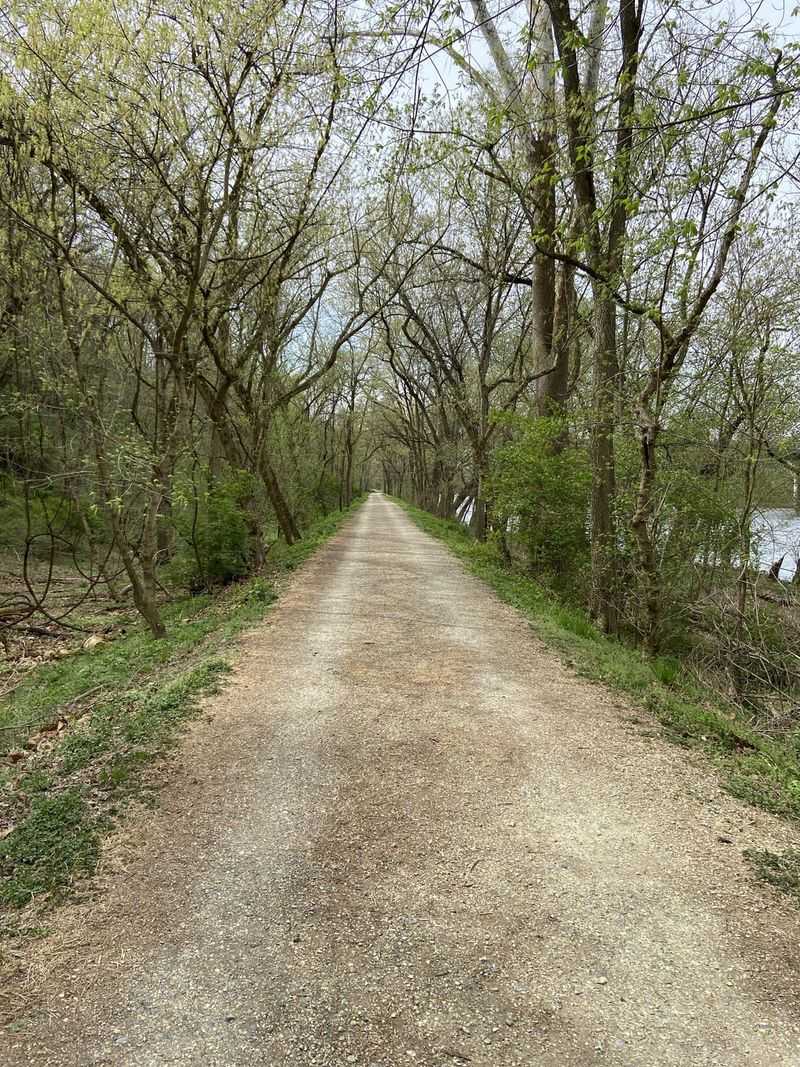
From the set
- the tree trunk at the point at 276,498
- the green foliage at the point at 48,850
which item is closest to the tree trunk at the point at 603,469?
the green foliage at the point at 48,850

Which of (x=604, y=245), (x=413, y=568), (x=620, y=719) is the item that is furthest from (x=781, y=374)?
(x=620, y=719)

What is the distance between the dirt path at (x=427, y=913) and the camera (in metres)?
2.17

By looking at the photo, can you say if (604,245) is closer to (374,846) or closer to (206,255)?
(206,255)

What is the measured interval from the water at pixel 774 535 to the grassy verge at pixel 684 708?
10.9 feet

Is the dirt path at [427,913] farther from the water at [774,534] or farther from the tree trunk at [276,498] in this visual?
the tree trunk at [276,498]

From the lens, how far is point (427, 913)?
9.17 ft

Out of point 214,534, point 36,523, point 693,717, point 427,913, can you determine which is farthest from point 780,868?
point 36,523

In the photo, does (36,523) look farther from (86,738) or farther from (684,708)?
(684,708)

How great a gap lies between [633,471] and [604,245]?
13.6ft

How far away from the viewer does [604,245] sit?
27.1ft

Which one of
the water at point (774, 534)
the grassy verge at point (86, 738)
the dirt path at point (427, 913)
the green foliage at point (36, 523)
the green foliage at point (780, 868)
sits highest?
the water at point (774, 534)

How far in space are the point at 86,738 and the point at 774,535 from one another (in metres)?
11.7

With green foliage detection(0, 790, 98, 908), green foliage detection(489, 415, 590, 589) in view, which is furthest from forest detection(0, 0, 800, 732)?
green foliage detection(0, 790, 98, 908)

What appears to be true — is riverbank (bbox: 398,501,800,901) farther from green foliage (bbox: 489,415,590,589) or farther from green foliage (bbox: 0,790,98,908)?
green foliage (bbox: 0,790,98,908)
